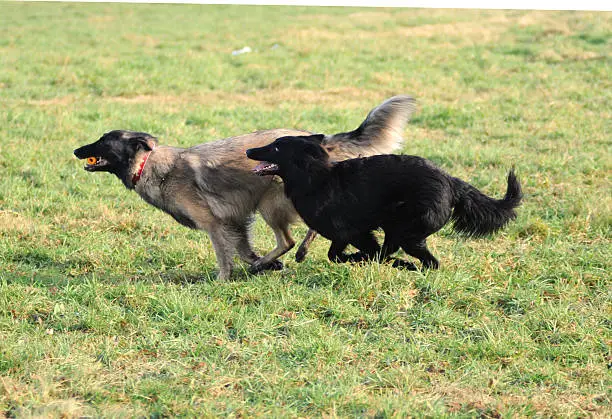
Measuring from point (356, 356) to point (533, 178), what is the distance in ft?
16.1

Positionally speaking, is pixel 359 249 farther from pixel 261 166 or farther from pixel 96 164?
pixel 96 164

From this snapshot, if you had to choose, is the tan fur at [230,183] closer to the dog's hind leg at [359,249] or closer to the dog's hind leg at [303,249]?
the dog's hind leg at [303,249]

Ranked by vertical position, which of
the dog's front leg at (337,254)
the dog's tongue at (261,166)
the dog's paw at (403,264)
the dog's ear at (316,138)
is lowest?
the dog's paw at (403,264)

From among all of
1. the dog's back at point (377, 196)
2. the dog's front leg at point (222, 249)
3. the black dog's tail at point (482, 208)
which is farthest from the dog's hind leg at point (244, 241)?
the black dog's tail at point (482, 208)

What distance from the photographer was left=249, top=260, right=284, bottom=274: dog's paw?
6238mm

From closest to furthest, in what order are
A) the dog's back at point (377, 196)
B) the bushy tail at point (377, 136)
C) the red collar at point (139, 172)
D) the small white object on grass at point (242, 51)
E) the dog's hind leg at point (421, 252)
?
the dog's back at point (377, 196), the dog's hind leg at point (421, 252), the bushy tail at point (377, 136), the red collar at point (139, 172), the small white object on grass at point (242, 51)

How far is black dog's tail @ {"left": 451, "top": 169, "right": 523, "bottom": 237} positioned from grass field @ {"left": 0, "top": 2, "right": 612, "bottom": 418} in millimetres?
360

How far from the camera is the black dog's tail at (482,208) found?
5676mm

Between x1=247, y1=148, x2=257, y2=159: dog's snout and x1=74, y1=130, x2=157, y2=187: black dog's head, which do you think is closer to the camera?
x1=247, y1=148, x2=257, y2=159: dog's snout

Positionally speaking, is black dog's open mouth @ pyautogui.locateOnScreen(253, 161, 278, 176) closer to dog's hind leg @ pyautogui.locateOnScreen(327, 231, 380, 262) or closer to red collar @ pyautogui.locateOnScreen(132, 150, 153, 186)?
dog's hind leg @ pyautogui.locateOnScreen(327, 231, 380, 262)

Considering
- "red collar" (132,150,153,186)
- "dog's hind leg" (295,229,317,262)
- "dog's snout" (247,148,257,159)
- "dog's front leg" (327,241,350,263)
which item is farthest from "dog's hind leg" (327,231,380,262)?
"red collar" (132,150,153,186)

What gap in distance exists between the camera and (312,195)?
18.7 ft

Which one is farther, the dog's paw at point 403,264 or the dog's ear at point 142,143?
the dog's ear at point 142,143

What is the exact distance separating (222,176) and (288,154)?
2.38 feet
